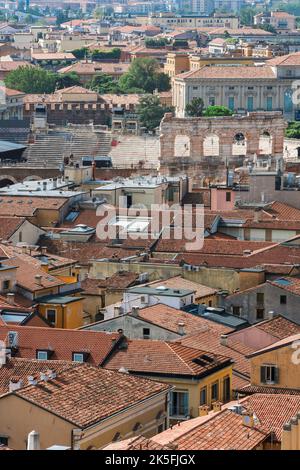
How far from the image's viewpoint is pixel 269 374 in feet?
82.2

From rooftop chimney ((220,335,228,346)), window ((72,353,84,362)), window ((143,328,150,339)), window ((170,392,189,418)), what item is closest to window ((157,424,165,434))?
window ((170,392,189,418))

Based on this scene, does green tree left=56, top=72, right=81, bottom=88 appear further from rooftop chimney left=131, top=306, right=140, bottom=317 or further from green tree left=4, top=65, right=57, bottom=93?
rooftop chimney left=131, top=306, right=140, bottom=317

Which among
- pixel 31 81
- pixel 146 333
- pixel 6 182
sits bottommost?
pixel 31 81

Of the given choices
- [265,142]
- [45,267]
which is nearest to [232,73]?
[265,142]

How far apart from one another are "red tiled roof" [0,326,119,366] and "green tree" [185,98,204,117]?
54.2 meters

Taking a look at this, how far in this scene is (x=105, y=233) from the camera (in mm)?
38562

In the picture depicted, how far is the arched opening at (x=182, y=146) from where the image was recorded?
52.4 metres

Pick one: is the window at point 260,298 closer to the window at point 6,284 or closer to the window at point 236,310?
the window at point 236,310

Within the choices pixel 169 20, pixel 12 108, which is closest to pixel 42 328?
pixel 12 108

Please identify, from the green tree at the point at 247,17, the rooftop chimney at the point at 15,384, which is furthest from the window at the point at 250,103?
the green tree at the point at 247,17

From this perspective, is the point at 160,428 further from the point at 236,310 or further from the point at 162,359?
the point at 236,310

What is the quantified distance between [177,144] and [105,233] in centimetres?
1455

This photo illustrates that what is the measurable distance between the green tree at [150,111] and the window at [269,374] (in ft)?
164

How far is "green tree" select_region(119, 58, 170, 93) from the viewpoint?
99438 millimetres
